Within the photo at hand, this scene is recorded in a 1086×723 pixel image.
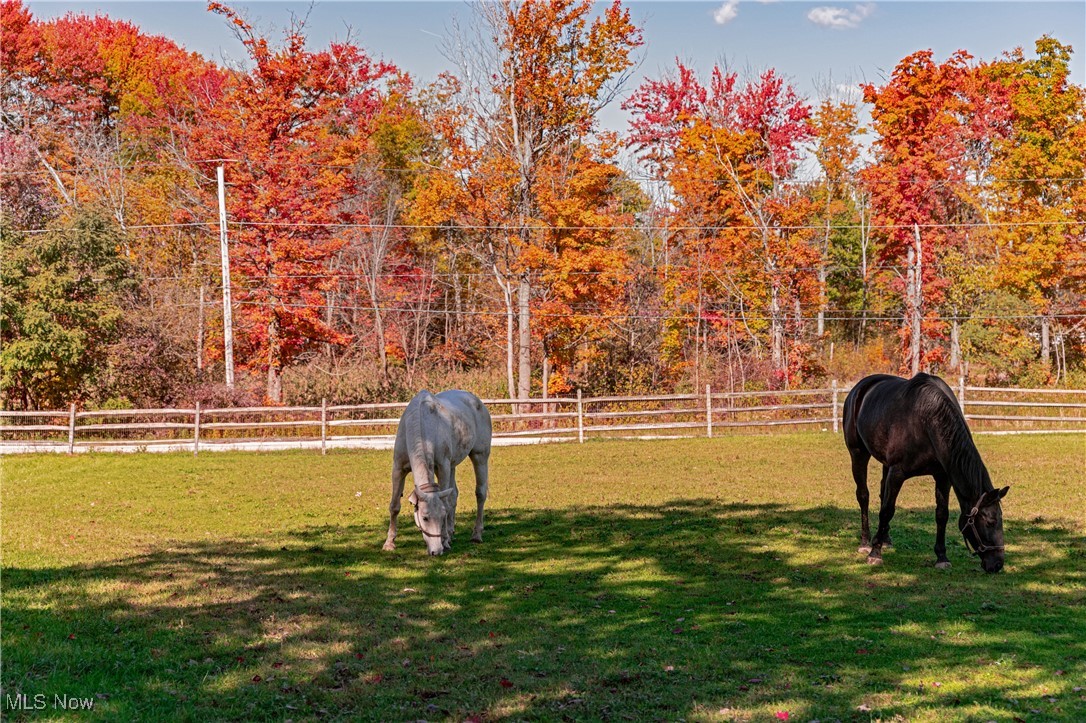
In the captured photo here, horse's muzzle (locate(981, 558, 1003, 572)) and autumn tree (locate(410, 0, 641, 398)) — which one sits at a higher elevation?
autumn tree (locate(410, 0, 641, 398))

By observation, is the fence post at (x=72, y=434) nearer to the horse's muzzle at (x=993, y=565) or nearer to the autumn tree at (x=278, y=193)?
the autumn tree at (x=278, y=193)

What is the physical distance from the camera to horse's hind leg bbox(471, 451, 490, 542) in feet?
38.2

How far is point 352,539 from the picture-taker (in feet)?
38.7

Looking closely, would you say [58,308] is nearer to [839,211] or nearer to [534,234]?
[534,234]

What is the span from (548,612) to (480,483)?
4.22 metres

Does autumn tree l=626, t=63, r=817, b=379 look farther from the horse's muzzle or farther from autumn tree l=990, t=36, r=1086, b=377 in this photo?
the horse's muzzle

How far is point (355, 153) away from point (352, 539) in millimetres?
24373

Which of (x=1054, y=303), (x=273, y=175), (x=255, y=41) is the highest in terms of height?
(x=255, y=41)

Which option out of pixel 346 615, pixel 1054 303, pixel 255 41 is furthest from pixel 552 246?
pixel 346 615

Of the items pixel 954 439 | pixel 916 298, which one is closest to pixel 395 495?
pixel 954 439

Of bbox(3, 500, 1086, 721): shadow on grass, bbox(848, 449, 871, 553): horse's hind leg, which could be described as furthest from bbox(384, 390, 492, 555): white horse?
bbox(848, 449, 871, 553): horse's hind leg

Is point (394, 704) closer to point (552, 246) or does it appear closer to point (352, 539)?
point (352, 539)
